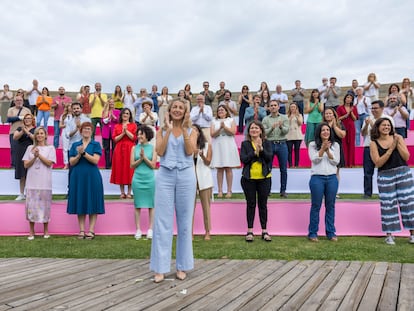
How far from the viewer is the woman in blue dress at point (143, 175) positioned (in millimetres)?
5859

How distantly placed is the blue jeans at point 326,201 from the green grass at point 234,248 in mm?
169

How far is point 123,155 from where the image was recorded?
23.8 ft

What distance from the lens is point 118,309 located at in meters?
2.92

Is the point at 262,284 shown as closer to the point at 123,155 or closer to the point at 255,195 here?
the point at 255,195

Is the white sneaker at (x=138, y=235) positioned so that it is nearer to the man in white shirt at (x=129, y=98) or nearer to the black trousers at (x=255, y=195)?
the black trousers at (x=255, y=195)

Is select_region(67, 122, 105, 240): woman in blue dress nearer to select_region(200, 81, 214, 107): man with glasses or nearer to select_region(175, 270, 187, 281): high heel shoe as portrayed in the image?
select_region(175, 270, 187, 281): high heel shoe

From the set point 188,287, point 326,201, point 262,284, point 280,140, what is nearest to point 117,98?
point 280,140

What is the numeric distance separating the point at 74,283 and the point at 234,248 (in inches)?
84.4

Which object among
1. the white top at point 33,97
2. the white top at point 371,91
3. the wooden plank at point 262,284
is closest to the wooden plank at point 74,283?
the wooden plank at point 262,284

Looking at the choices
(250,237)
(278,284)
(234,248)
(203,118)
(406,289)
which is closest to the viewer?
(406,289)

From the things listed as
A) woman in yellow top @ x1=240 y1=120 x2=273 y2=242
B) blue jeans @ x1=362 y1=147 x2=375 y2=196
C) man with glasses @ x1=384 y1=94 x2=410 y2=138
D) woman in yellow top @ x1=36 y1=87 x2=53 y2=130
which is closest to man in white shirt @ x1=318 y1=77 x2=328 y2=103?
man with glasses @ x1=384 y1=94 x2=410 y2=138

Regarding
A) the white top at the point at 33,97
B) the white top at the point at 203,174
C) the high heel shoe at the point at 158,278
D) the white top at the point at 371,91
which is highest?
the white top at the point at 33,97

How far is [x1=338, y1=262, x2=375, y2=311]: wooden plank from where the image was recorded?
2941 mm

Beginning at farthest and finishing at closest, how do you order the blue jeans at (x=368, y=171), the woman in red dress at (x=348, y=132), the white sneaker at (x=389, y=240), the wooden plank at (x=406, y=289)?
the woman in red dress at (x=348, y=132), the blue jeans at (x=368, y=171), the white sneaker at (x=389, y=240), the wooden plank at (x=406, y=289)
